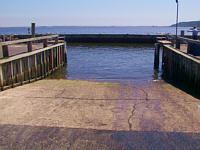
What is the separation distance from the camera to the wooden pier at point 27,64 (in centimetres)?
882

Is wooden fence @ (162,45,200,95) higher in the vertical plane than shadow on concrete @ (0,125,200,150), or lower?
higher

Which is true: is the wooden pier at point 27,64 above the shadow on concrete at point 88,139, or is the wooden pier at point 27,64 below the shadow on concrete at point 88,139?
above

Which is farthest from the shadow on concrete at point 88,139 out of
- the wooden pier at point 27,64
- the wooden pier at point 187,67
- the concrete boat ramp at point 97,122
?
the wooden pier at point 187,67

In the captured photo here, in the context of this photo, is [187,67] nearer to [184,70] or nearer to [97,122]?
[184,70]

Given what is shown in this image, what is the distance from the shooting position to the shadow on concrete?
394cm

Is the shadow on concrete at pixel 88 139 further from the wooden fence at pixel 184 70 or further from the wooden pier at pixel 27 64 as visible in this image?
the wooden fence at pixel 184 70

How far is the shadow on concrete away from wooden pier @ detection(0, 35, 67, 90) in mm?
4416

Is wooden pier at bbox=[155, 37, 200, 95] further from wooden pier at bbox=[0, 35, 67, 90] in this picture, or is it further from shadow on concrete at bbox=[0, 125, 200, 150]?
wooden pier at bbox=[0, 35, 67, 90]

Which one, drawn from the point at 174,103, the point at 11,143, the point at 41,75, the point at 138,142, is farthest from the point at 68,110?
the point at 41,75

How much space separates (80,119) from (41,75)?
853cm

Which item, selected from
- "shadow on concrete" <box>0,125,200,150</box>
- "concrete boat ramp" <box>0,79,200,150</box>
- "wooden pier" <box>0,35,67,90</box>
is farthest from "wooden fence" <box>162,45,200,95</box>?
"wooden pier" <box>0,35,67,90</box>

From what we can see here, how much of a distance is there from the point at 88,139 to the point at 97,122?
78 cm

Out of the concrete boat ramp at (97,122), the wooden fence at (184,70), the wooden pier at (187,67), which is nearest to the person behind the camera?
the concrete boat ramp at (97,122)

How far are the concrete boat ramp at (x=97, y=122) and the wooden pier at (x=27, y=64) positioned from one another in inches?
70.7
